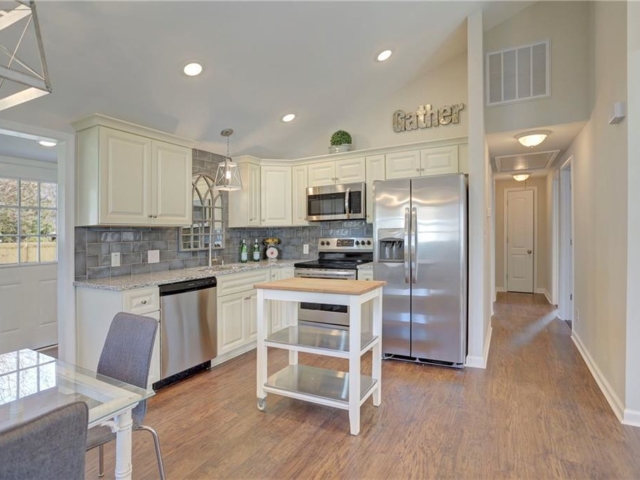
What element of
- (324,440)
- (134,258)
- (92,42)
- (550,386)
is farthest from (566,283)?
(92,42)

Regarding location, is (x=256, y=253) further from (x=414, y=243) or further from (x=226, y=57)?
(x=226, y=57)

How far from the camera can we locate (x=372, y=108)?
4.61 m

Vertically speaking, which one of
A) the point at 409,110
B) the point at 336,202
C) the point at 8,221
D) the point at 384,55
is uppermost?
the point at 384,55

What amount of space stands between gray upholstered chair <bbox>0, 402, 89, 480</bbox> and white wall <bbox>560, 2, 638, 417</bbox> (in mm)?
2984

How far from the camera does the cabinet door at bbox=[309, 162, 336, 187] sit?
447cm

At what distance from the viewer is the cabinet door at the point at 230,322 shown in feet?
11.2

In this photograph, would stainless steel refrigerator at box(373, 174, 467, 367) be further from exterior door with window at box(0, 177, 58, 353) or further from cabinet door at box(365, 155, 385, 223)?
exterior door with window at box(0, 177, 58, 353)

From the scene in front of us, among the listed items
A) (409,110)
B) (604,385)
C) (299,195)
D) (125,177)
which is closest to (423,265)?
(604,385)

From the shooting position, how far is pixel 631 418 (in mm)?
2311

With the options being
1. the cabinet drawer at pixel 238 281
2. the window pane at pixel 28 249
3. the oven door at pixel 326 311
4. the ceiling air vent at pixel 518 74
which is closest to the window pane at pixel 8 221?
the window pane at pixel 28 249

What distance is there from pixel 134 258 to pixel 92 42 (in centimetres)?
182

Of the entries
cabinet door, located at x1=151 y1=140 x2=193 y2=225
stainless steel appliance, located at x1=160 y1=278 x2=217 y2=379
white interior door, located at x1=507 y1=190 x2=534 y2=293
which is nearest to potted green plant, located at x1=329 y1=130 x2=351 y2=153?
cabinet door, located at x1=151 y1=140 x2=193 y2=225

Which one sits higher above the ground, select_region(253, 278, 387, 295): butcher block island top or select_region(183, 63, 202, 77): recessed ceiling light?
select_region(183, 63, 202, 77): recessed ceiling light

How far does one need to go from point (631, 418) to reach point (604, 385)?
502 mm
